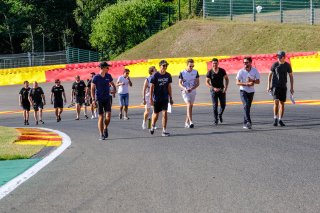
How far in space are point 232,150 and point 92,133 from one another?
254 inches

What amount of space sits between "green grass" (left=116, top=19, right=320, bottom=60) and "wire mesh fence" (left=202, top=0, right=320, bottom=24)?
76 centimetres

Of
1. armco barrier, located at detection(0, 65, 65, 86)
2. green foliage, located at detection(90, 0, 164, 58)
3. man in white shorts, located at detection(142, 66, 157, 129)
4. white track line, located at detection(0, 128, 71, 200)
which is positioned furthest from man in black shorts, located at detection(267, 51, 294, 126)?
green foliage, located at detection(90, 0, 164, 58)

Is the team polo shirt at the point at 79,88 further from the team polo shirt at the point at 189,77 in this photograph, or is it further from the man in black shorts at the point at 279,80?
the man in black shorts at the point at 279,80

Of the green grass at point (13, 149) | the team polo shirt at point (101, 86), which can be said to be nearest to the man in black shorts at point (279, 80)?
the team polo shirt at point (101, 86)

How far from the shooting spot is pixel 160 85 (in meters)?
14.6

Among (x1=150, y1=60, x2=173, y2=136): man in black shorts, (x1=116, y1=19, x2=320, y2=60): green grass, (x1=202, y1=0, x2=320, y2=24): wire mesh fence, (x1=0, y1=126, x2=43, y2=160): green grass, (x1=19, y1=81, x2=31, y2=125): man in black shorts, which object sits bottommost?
(x1=0, y1=126, x2=43, y2=160): green grass

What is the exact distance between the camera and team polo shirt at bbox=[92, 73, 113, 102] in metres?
14.3

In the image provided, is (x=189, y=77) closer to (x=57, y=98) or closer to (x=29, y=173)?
(x=29, y=173)

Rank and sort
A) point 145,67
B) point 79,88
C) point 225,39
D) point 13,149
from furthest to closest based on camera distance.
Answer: point 225,39
point 145,67
point 79,88
point 13,149

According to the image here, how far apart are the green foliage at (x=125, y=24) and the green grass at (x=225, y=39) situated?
33.0 feet

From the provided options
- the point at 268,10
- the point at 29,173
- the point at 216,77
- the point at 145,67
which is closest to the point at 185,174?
the point at 29,173

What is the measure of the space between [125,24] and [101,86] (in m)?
44.0

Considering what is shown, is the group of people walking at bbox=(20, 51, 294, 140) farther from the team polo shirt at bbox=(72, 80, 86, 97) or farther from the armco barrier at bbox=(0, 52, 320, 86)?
the armco barrier at bbox=(0, 52, 320, 86)

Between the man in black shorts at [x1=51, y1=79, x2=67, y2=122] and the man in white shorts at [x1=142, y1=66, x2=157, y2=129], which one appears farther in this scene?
the man in black shorts at [x1=51, y1=79, x2=67, y2=122]
